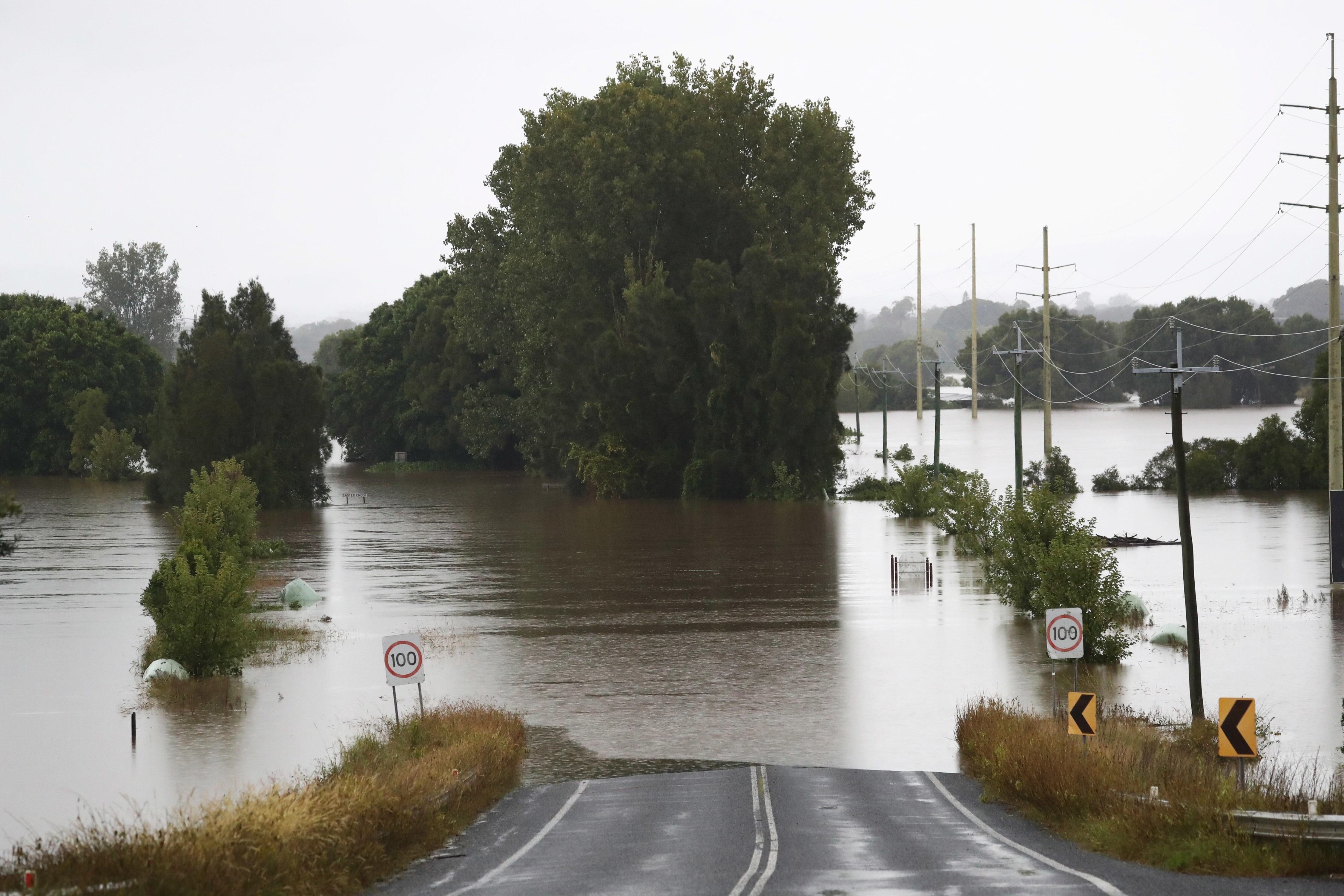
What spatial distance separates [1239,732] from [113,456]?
11161cm

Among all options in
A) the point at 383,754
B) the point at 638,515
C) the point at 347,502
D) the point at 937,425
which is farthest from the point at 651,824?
the point at 347,502

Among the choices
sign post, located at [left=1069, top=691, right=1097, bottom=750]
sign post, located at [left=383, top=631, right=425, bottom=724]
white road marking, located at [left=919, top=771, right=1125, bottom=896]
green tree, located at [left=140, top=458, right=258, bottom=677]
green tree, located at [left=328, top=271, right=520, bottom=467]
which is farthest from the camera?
green tree, located at [left=328, top=271, right=520, bottom=467]

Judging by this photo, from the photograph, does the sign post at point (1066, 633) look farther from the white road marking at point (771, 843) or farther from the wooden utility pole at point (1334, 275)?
the wooden utility pole at point (1334, 275)

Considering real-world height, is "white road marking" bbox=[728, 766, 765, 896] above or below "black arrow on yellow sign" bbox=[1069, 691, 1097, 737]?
below

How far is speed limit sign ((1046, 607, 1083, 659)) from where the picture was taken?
846 inches

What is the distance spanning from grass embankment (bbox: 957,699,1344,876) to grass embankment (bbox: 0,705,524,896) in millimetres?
6849

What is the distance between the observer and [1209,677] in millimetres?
26703

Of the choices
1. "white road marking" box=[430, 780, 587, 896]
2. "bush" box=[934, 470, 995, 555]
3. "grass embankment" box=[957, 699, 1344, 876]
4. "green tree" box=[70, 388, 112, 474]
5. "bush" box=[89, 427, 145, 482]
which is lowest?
"white road marking" box=[430, 780, 587, 896]

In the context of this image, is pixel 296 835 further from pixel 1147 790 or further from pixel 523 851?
pixel 1147 790

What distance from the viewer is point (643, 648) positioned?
1224 inches

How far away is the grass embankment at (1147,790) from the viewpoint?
1448cm

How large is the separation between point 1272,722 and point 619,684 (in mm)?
11382

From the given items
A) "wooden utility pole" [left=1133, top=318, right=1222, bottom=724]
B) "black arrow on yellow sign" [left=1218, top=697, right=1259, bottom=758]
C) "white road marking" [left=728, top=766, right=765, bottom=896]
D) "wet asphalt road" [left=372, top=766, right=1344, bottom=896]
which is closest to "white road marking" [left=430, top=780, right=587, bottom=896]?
"wet asphalt road" [left=372, top=766, right=1344, bottom=896]

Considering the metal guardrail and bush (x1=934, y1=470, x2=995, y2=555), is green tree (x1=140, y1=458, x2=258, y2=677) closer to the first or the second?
the metal guardrail
